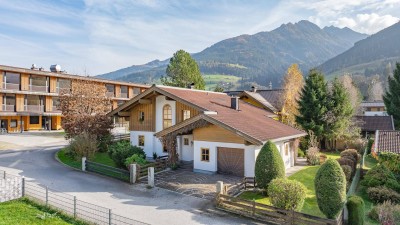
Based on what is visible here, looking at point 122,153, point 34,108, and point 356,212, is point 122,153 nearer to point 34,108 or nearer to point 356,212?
point 356,212

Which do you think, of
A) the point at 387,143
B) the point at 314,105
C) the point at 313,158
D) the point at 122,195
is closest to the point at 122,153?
the point at 122,195

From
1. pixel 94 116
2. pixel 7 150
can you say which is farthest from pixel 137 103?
pixel 7 150

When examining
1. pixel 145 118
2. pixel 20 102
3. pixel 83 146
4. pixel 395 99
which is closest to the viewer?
pixel 83 146

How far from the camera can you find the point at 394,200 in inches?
706

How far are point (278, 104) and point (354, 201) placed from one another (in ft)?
93.0

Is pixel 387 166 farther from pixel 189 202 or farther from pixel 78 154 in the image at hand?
pixel 78 154

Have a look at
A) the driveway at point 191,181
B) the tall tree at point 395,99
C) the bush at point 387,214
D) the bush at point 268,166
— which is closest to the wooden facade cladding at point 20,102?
the driveway at point 191,181

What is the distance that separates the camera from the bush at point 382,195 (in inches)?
710

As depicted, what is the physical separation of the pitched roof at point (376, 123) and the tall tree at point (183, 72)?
29141mm

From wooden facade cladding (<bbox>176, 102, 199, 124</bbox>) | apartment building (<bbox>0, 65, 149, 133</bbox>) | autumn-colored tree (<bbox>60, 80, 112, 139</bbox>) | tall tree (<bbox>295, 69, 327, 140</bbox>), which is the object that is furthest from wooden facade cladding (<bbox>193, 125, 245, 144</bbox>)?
apartment building (<bbox>0, 65, 149, 133</bbox>)

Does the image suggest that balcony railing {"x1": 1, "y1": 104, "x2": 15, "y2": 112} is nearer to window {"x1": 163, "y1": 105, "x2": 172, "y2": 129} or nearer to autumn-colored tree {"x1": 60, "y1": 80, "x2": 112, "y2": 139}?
autumn-colored tree {"x1": 60, "y1": 80, "x2": 112, "y2": 139}

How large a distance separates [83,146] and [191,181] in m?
10.9

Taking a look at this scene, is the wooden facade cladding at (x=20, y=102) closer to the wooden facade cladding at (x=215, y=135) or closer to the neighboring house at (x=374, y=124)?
the wooden facade cladding at (x=215, y=135)

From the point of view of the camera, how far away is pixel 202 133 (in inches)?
877
